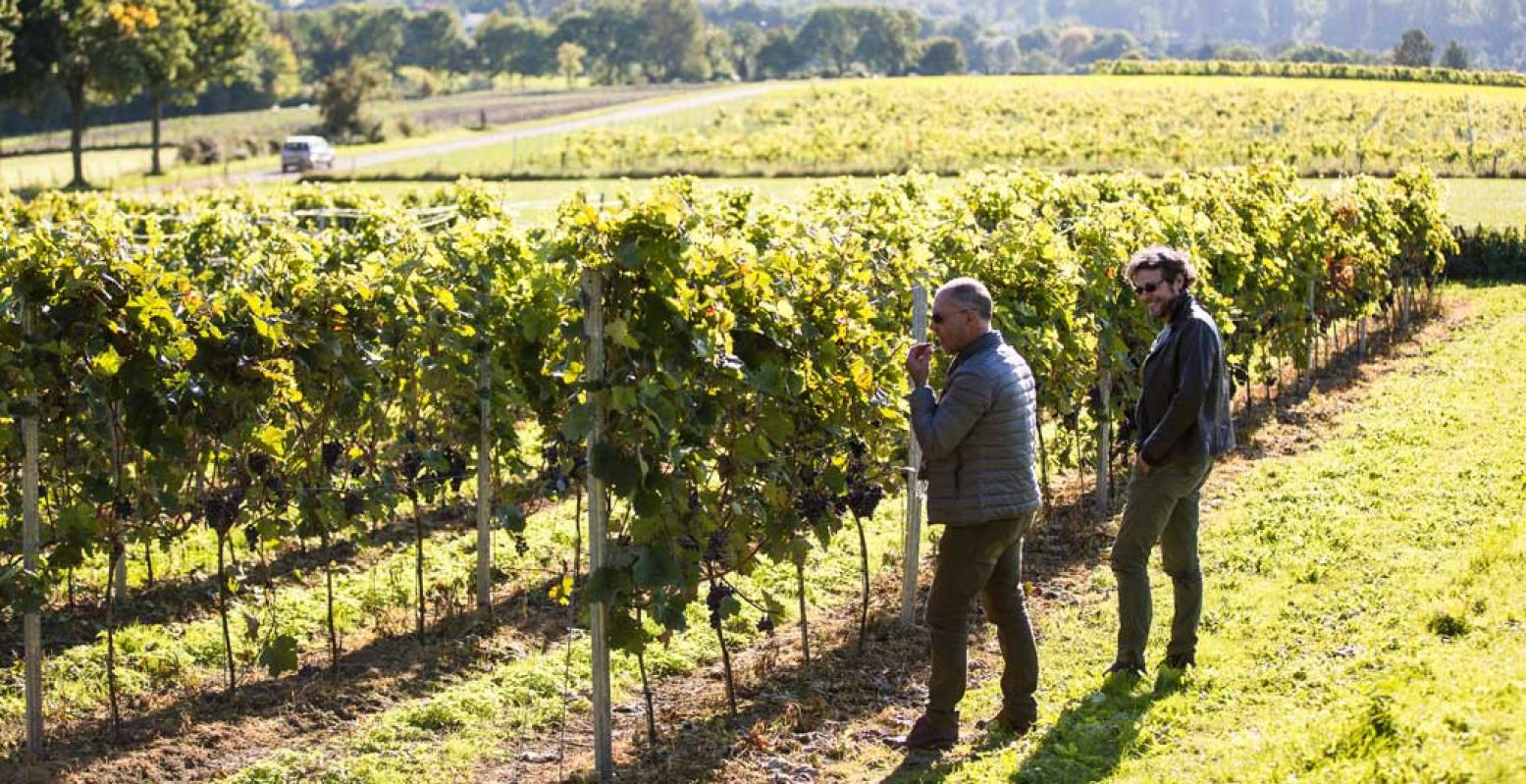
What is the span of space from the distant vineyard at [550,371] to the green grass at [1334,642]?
1412mm

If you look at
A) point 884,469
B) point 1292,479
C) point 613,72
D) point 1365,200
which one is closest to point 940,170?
point 1365,200

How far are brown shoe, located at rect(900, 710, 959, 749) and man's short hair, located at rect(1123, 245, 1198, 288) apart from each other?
2.07m

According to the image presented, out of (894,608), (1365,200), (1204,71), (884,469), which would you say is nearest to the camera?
(884,469)

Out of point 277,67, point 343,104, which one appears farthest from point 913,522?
point 277,67

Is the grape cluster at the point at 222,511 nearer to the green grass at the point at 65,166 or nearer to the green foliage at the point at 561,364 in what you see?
the green foliage at the point at 561,364

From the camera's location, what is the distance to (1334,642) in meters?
8.34

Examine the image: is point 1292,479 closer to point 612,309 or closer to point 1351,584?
point 1351,584

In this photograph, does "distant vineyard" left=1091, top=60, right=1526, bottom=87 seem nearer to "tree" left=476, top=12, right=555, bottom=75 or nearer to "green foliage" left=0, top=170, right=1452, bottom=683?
"tree" left=476, top=12, right=555, bottom=75

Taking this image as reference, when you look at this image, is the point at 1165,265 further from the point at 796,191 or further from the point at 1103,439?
the point at 796,191

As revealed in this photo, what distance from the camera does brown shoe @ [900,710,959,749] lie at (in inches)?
287

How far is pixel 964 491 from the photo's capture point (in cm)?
676

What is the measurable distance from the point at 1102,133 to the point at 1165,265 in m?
56.0

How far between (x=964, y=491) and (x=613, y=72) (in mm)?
150055

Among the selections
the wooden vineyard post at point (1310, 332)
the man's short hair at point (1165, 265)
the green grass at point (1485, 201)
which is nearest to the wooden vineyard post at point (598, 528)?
the man's short hair at point (1165, 265)
